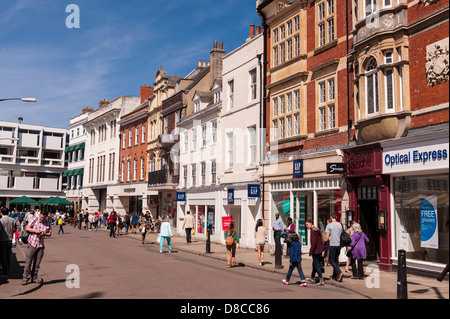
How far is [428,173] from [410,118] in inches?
73.1

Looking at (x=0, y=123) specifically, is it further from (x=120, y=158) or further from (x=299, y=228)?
(x=299, y=228)

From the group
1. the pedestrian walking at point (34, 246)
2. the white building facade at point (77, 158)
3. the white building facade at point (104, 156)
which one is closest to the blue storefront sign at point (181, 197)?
the white building facade at point (104, 156)

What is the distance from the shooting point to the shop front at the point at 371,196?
14750 mm

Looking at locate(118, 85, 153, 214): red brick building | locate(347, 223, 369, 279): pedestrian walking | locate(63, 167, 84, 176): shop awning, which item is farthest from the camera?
locate(63, 167, 84, 176): shop awning

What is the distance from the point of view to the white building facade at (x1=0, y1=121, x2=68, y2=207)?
227 ft

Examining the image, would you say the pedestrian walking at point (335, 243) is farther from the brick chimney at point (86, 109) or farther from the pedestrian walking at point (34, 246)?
the brick chimney at point (86, 109)

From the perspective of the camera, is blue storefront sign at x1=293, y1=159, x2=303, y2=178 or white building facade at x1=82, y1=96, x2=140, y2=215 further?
white building facade at x1=82, y1=96, x2=140, y2=215

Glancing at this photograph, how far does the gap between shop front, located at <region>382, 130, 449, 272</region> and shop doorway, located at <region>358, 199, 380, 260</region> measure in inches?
73.3

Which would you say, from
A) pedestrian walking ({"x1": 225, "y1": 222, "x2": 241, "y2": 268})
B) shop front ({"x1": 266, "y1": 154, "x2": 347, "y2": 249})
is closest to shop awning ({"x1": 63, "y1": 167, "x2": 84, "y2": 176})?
shop front ({"x1": 266, "y1": 154, "x2": 347, "y2": 249})

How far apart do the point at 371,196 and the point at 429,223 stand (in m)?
2.76

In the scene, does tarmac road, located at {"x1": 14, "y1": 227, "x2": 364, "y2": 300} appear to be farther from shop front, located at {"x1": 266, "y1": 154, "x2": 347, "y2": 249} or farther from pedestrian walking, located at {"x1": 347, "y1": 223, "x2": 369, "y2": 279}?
shop front, located at {"x1": 266, "y1": 154, "x2": 347, "y2": 249}

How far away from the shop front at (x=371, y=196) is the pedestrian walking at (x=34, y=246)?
10199mm

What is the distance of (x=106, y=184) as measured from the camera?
171 ft

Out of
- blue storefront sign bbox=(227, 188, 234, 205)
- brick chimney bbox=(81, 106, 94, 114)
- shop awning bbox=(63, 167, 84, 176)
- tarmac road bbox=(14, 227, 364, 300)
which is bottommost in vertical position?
tarmac road bbox=(14, 227, 364, 300)
